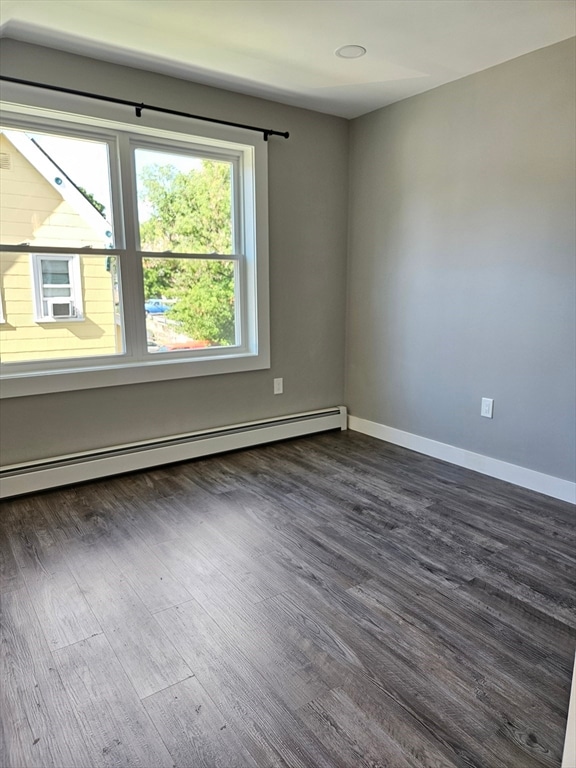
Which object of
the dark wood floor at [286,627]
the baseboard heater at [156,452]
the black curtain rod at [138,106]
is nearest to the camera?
the dark wood floor at [286,627]

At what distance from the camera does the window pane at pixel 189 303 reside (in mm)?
3289

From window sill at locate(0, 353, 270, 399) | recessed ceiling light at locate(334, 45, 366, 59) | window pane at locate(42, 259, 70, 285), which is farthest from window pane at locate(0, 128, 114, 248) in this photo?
recessed ceiling light at locate(334, 45, 366, 59)

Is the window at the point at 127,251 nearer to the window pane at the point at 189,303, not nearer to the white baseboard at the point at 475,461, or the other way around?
the window pane at the point at 189,303

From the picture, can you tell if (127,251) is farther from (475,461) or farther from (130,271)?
(475,461)

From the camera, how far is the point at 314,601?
75.2 inches

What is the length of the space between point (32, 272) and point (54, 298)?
182mm

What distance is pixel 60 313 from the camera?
9.75 feet

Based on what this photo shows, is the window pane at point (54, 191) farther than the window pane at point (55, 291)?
No

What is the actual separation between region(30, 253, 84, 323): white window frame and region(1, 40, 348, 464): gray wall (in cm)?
46

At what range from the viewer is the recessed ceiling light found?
8.58 ft

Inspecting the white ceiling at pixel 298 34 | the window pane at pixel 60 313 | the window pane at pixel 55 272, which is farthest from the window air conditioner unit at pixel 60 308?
the white ceiling at pixel 298 34

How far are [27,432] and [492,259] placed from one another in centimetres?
297

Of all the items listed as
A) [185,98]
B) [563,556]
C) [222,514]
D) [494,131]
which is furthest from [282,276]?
[563,556]

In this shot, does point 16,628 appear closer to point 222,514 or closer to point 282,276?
point 222,514
